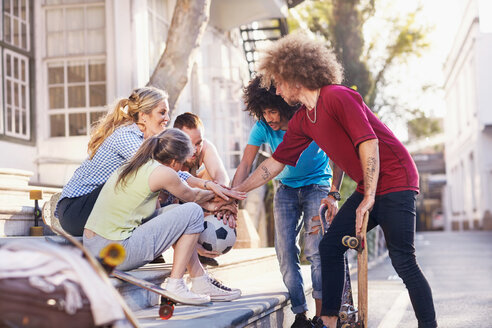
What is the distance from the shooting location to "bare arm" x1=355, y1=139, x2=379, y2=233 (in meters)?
4.52

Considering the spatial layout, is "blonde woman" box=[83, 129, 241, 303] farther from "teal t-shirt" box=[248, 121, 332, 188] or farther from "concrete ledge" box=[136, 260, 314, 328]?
"teal t-shirt" box=[248, 121, 332, 188]

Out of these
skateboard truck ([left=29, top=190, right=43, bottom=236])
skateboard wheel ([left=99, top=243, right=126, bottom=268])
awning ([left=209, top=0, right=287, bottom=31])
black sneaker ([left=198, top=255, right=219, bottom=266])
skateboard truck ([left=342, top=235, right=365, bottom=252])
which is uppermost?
awning ([left=209, top=0, right=287, bottom=31])

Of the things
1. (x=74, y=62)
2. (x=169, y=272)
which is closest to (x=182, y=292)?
(x=169, y=272)

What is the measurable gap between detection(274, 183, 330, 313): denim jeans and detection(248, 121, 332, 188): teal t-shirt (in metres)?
0.05

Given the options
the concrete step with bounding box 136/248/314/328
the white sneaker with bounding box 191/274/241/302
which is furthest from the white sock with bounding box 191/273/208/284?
the concrete step with bounding box 136/248/314/328

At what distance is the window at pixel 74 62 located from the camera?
11680mm

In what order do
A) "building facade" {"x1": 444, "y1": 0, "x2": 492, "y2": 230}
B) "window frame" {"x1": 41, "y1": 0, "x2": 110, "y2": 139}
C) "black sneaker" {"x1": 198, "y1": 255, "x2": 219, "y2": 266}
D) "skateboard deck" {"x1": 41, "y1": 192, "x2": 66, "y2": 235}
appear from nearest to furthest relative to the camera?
"black sneaker" {"x1": 198, "y1": 255, "x2": 219, "y2": 266} < "skateboard deck" {"x1": 41, "y1": 192, "x2": 66, "y2": 235} < "window frame" {"x1": 41, "y1": 0, "x2": 110, "y2": 139} < "building facade" {"x1": 444, "y1": 0, "x2": 492, "y2": 230}

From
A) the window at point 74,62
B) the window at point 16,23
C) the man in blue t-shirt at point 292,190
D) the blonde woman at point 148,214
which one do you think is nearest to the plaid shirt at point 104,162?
the blonde woman at point 148,214

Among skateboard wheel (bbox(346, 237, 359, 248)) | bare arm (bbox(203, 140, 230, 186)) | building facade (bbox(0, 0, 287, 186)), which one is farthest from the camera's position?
building facade (bbox(0, 0, 287, 186))

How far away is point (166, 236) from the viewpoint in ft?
16.2

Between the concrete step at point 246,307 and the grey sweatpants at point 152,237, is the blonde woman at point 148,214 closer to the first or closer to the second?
the grey sweatpants at point 152,237

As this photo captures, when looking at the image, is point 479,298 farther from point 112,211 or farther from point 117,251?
point 117,251

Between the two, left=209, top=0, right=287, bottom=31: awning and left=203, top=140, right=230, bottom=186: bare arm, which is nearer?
left=203, top=140, right=230, bottom=186: bare arm

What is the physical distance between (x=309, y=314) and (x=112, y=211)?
2.50 meters
